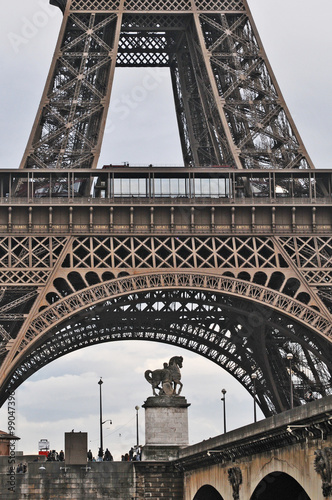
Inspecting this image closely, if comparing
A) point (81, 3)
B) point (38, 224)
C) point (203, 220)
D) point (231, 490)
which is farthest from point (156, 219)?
point (231, 490)

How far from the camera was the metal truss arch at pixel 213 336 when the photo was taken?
76.9 metres

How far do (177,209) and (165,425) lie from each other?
14.6 m

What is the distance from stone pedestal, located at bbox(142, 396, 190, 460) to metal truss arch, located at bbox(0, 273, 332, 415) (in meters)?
11.2

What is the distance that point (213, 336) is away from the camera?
90375 mm

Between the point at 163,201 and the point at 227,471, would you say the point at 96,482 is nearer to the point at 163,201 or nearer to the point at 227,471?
the point at 227,471

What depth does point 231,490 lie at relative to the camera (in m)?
49.2

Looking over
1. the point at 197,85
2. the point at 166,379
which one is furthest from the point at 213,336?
the point at 166,379

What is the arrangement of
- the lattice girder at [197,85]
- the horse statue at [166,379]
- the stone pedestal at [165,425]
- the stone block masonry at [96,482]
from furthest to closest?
the lattice girder at [197,85] → the horse statue at [166,379] → the stone pedestal at [165,425] → the stone block masonry at [96,482]

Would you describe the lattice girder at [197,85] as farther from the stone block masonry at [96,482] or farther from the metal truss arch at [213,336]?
the stone block masonry at [96,482]

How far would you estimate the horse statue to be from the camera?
65.2 metres

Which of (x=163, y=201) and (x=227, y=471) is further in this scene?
(x=163, y=201)

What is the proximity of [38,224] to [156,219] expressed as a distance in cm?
735

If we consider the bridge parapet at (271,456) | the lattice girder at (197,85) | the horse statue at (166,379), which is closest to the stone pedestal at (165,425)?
the horse statue at (166,379)

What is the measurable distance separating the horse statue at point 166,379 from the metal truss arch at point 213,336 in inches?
373
